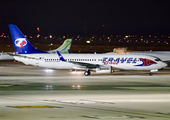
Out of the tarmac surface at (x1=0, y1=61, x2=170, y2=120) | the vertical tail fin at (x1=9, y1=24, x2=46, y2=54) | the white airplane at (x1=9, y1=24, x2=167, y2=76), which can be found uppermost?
the vertical tail fin at (x1=9, y1=24, x2=46, y2=54)

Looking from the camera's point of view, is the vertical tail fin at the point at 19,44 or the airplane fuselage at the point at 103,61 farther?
the vertical tail fin at the point at 19,44

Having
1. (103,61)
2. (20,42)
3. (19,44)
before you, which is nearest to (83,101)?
(103,61)

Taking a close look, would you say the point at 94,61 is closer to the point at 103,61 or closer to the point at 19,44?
the point at 103,61

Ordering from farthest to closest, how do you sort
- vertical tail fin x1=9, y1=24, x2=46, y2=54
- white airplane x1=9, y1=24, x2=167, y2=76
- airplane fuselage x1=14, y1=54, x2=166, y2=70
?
1. vertical tail fin x1=9, y1=24, x2=46, y2=54
2. airplane fuselage x1=14, y1=54, x2=166, y2=70
3. white airplane x1=9, y1=24, x2=167, y2=76

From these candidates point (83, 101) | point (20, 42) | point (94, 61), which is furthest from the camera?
point (20, 42)

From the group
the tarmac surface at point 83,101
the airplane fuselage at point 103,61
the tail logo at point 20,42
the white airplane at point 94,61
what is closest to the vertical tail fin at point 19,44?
the tail logo at point 20,42

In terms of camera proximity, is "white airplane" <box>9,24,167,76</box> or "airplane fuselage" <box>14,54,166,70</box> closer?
"white airplane" <box>9,24,167,76</box>

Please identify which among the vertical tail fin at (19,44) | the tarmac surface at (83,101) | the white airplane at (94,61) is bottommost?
the tarmac surface at (83,101)

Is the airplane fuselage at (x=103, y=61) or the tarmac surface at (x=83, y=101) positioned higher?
the airplane fuselage at (x=103, y=61)

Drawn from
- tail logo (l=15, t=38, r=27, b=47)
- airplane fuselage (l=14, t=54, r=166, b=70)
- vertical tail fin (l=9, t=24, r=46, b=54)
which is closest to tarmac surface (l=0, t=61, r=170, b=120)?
airplane fuselage (l=14, t=54, r=166, b=70)

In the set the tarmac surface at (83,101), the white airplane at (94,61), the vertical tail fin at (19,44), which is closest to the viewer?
the tarmac surface at (83,101)

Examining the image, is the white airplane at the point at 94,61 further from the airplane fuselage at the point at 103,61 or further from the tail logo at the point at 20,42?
the tail logo at the point at 20,42

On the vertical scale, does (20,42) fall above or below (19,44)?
above

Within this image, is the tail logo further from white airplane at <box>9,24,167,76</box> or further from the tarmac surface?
the tarmac surface
